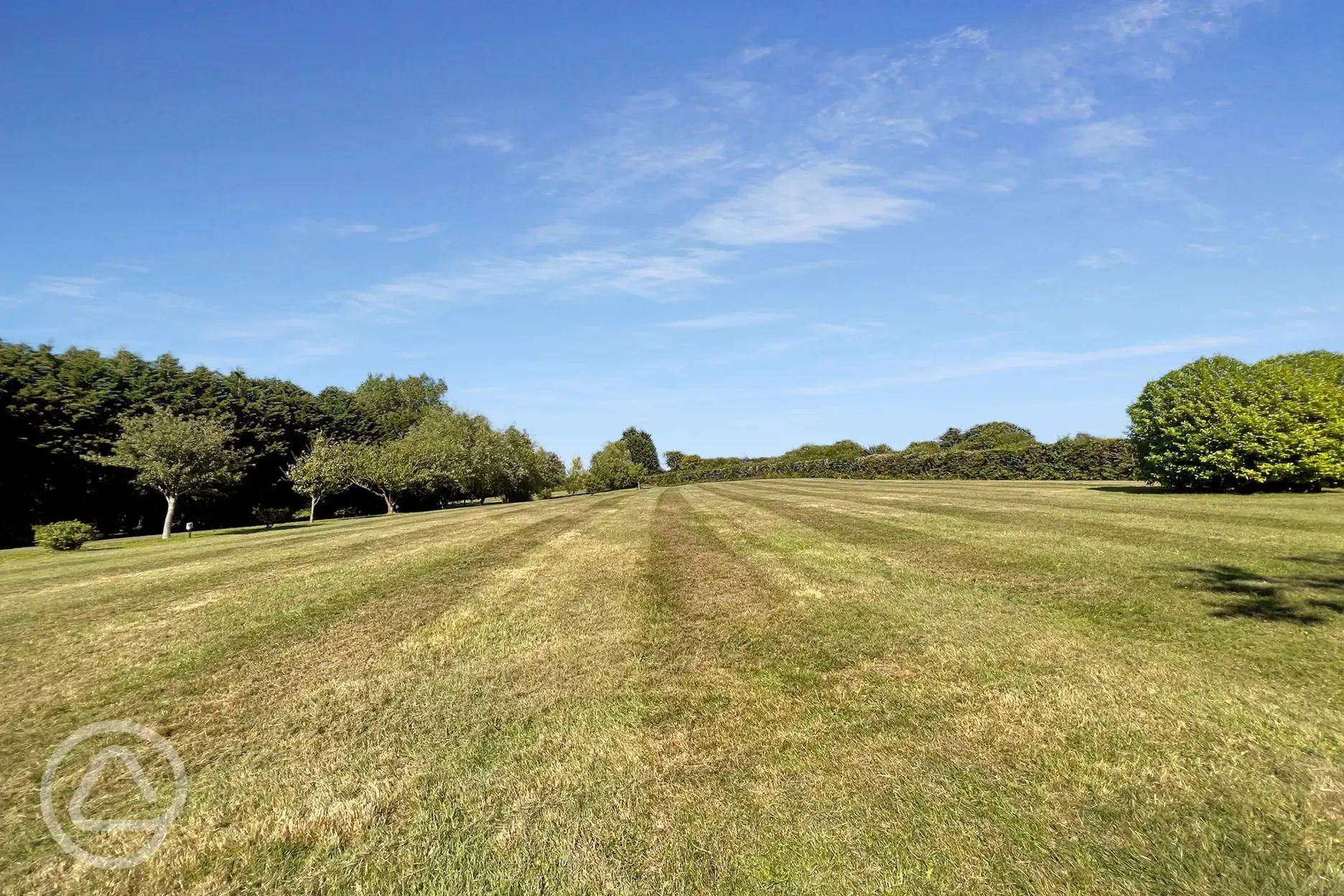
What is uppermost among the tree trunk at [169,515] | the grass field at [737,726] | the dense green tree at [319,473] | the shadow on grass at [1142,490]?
the dense green tree at [319,473]

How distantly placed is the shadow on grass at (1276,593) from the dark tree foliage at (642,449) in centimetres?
14220

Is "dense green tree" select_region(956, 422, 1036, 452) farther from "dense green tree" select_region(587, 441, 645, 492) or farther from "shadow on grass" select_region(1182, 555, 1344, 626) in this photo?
"shadow on grass" select_region(1182, 555, 1344, 626)

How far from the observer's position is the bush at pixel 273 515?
4986 cm

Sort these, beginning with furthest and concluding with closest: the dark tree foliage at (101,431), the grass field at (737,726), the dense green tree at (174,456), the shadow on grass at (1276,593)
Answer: the dark tree foliage at (101,431)
the dense green tree at (174,456)
the shadow on grass at (1276,593)
the grass field at (737,726)

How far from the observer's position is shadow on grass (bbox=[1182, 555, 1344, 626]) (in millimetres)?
7277

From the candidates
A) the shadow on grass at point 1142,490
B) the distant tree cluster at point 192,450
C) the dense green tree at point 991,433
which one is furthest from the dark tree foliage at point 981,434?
the distant tree cluster at point 192,450

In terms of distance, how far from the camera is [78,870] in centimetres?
376

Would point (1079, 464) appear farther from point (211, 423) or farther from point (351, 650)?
point (211, 423)

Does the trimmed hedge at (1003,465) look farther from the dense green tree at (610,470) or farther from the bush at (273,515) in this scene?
the bush at (273,515)

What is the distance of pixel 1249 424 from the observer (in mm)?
23125

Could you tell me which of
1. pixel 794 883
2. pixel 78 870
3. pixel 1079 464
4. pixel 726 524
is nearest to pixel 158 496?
pixel 726 524

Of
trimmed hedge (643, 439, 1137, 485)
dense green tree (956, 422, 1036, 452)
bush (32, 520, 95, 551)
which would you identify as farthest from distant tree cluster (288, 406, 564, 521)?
dense green tree (956, 422, 1036, 452)

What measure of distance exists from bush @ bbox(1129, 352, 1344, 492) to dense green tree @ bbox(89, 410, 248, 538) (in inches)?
1973

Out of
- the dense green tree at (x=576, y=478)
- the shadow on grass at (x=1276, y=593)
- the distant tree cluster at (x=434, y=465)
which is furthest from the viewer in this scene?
the dense green tree at (x=576, y=478)
